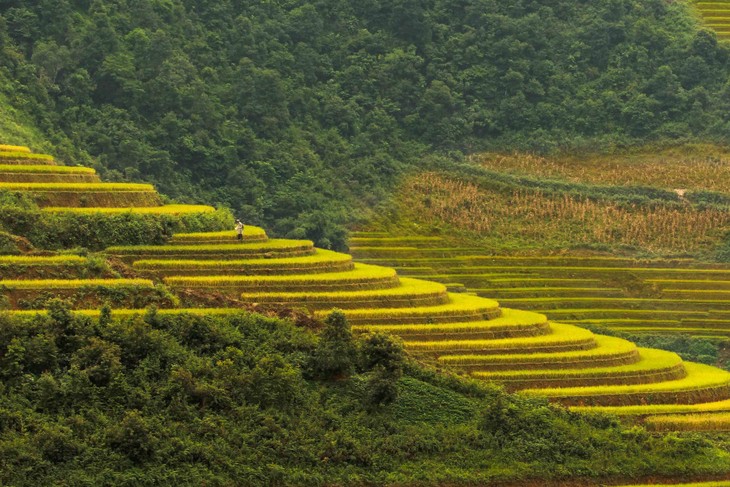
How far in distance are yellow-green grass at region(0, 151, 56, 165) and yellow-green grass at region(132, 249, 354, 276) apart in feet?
19.5

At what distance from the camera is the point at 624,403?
44219 mm

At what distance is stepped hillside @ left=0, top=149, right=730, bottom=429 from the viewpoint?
41.9 metres

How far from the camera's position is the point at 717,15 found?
84.6m

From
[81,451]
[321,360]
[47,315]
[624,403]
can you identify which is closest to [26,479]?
[81,451]

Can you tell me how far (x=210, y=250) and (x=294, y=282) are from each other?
225 centimetres

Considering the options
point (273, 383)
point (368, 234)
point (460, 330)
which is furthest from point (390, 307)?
point (368, 234)

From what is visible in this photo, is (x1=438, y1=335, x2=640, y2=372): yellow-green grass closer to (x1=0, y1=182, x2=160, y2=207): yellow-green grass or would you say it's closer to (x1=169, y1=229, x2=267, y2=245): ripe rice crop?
(x1=169, y1=229, x2=267, y2=245): ripe rice crop

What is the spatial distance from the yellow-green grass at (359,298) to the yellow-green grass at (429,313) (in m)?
0.23

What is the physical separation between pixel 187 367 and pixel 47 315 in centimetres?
293

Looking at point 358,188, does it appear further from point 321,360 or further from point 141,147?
point 321,360

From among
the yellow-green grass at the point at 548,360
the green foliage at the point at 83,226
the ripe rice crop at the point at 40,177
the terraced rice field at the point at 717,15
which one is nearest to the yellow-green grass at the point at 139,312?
the green foliage at the point at 83,226

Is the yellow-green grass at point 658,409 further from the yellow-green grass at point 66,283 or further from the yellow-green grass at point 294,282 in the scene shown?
the yellow-green grass at point 66,283

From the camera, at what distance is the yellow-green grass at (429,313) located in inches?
1736

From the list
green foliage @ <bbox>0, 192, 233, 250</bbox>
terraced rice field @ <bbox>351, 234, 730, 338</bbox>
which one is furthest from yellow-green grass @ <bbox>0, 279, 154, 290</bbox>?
terraced rice field @ <bbox>351, 234, 730, 338</bbox>
